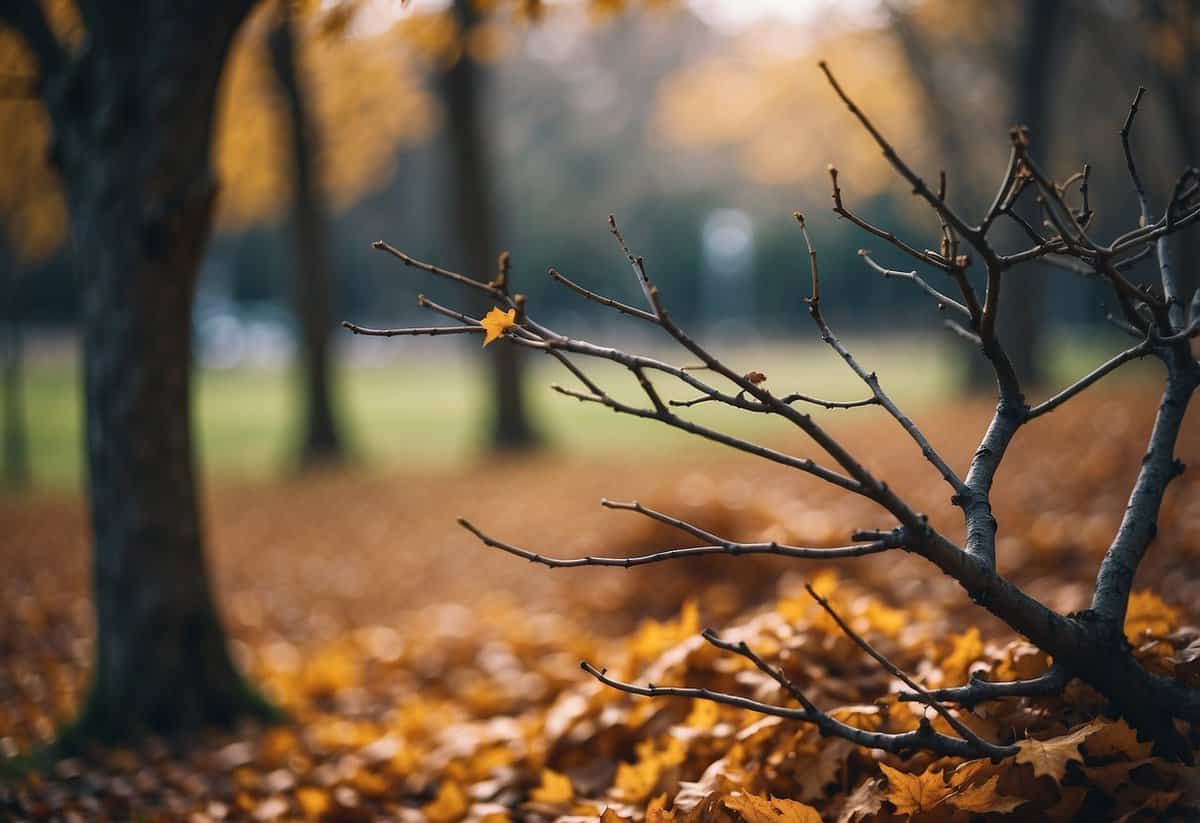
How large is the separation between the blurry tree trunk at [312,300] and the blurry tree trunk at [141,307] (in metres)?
8.55

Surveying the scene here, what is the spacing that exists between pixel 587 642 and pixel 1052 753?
9.10 ft

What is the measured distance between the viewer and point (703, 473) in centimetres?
919

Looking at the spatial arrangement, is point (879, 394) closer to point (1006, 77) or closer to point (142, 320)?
point (142, 320)

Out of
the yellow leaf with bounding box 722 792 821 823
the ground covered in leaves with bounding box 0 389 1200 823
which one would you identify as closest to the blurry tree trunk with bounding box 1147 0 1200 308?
the ground covered in leaves with bounding box 0 389 1200 823

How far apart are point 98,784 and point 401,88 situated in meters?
14.4

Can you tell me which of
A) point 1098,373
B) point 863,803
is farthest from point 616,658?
point 1098,373

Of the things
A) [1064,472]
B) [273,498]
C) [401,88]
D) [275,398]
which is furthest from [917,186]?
[275,398]

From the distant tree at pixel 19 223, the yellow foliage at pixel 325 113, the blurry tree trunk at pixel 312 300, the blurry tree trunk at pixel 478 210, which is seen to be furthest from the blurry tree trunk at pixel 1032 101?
the distant tree at pixel 19 223

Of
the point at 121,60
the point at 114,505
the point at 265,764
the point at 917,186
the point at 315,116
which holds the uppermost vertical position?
the point at 315,116

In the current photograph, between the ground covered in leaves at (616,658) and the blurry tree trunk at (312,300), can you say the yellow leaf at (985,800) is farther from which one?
the blurry tree trunk at (312,300)

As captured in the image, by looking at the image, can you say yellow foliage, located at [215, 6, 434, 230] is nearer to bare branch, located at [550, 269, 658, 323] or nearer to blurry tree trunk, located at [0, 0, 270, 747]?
blurry tree trunk, located at [0, 0, 270, 747]

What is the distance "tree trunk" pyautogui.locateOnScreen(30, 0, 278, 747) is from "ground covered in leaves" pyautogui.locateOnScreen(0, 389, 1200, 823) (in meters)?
0.30

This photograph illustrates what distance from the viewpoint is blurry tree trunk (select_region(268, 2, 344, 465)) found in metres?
11.9

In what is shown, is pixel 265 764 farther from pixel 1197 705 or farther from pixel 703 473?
pixel 703 473
